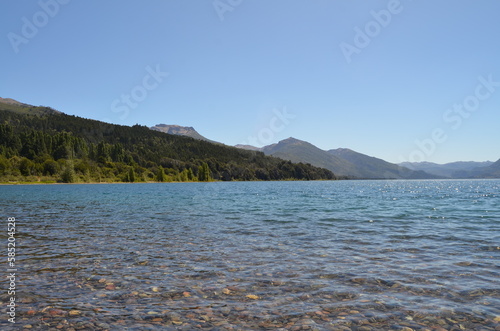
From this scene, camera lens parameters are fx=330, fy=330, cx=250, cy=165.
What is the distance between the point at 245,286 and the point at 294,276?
88.8 inches

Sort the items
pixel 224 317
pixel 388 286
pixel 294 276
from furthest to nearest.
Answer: pixel 294 276
pixel 388 286
pixel 224 317

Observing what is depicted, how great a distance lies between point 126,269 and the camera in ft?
47.0

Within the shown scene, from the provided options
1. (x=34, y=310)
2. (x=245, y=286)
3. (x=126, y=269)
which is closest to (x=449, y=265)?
(x=245, y=286)

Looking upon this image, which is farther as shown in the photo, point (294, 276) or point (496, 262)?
point (496, 262)

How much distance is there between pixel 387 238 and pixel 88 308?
1827 cm

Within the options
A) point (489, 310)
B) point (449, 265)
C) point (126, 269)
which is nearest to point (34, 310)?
point (126, 269)

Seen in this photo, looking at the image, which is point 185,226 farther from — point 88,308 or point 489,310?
point 489,310

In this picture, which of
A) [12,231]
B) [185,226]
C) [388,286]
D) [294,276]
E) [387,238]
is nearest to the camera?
[388,286]

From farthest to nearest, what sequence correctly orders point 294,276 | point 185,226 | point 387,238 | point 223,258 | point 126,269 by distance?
point 185,226 < point 387,238 < point 223,258 < point 126,269 < point 294,276

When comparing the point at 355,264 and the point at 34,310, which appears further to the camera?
the point at 355,264

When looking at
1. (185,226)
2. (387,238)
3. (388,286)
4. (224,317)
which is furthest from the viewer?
(185,226)

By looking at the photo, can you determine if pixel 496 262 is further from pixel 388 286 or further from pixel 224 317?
pixel 224 317

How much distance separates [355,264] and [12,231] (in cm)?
2372

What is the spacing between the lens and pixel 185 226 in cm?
2795
